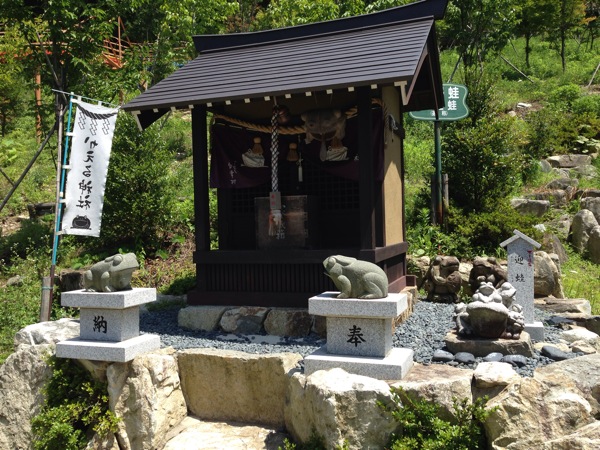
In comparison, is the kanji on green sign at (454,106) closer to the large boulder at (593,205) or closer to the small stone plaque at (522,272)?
the large boulder at (593,205)

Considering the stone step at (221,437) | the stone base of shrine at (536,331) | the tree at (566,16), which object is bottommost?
the stone step at (221,437)

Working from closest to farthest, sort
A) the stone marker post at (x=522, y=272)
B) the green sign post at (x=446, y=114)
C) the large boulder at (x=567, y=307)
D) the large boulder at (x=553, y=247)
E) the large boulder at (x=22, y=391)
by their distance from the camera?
the large boulder at (x=22, y=391), the stone marker post at (x=522, y=272), the large boulder at (x=567, y=307), the large boulder at (x=553, y=247), the green sign post at (x=446, y=114)

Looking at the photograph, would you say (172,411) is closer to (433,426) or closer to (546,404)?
(433,426)

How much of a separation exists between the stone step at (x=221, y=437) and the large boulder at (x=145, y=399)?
185 mm

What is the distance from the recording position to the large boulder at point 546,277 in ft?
31.6

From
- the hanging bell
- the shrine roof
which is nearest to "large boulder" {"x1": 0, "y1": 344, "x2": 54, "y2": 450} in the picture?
the shrine roof

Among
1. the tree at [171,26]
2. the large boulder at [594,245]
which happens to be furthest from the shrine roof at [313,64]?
the large boulder at [594,245]

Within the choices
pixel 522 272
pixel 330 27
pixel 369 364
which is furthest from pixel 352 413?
pixel 330 27

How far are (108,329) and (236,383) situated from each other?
181 cm

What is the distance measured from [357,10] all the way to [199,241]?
10.8 m

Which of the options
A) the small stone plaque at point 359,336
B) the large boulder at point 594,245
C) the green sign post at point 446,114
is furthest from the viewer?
→ the large boulder at point 594,245

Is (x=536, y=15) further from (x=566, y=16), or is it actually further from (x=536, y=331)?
(x=536, y=331)

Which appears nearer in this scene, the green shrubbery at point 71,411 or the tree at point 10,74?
the green shrubbery at point 71,411

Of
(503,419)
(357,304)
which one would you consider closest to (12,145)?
(357,304)
